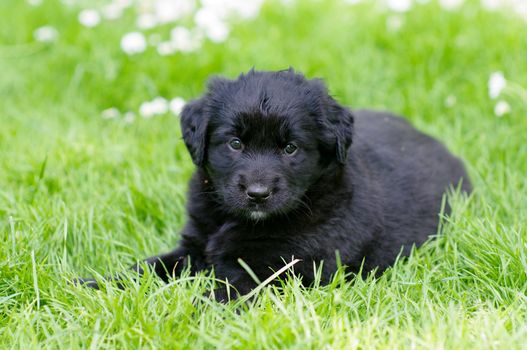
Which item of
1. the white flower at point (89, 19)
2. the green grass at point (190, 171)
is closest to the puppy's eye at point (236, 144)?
the green grass at point (190, 171)

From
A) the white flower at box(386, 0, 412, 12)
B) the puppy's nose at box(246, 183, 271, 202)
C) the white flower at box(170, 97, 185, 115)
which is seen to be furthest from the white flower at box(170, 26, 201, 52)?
the puppy's nose at box(246, 183, 271, 202)

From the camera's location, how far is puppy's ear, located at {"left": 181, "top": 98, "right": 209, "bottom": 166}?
3.35 meters

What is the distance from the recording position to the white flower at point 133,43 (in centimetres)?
550

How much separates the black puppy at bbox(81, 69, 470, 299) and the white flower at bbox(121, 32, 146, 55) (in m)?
2.20

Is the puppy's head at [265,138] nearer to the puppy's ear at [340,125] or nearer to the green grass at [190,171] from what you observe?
the puppy's ear at [340,125]

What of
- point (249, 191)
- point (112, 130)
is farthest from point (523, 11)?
point (249, 191)

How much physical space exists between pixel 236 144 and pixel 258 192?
0.30m

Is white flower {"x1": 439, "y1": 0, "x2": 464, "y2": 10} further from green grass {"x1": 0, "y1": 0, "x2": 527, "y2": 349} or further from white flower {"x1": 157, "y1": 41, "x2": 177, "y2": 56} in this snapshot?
white flower {"x1": 157, "y1": 41, "x2": 177, "y2": 56}

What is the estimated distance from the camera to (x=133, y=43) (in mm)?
5500

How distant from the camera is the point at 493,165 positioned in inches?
175

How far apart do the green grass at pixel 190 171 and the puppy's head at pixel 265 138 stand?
1.45ft

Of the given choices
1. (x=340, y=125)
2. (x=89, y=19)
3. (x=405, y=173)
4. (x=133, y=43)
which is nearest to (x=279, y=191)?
(x=340, y=125)

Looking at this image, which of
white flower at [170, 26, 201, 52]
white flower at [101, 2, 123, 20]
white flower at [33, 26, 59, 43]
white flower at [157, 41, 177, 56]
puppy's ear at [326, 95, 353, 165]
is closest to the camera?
puppy's ear at [326, 95, 353, 165]

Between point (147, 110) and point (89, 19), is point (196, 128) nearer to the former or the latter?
point (147, 110)
